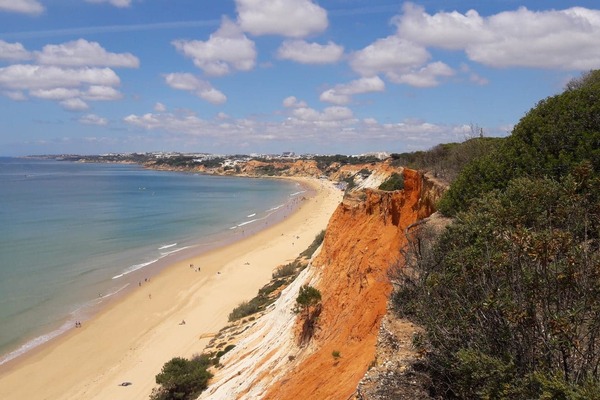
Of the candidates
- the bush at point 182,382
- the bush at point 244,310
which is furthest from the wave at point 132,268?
the bush at point 182,382

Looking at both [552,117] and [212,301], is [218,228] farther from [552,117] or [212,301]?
[552,117]

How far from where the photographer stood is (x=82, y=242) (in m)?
49.8

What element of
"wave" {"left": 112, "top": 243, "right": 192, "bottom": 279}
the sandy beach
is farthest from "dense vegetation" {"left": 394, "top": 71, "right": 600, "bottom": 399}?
"wave" {"left": 112, "top": 243, "right": 192, "bottom": 279}

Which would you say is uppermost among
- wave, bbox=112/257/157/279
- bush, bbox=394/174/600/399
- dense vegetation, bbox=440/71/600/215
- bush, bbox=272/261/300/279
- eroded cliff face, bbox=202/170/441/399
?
dense vegetation, bbox=440/71/600/215

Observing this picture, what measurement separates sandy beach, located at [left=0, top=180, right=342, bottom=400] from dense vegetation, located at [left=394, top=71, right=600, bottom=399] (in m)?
17.4

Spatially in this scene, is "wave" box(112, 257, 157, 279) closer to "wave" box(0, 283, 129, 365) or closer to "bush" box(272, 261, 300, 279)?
"wave" box(0, 283, 129, 365)

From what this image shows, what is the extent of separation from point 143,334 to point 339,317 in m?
16.6

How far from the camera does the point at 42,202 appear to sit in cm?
→ 8581

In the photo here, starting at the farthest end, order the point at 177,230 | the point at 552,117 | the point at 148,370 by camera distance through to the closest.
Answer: the point at 177,230
the point at 148,370
the point at 552,117

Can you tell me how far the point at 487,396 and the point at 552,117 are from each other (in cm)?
1003

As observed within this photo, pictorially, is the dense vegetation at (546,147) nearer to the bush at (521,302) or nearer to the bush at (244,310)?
the bush at (521,302)

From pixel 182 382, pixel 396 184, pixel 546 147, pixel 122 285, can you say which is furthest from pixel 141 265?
pixel 546 147

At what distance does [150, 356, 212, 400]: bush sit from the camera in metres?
17.7

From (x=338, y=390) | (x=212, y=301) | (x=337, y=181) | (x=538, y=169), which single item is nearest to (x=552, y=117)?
(x=538, y=169)
